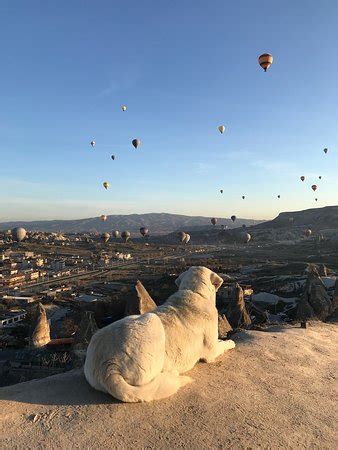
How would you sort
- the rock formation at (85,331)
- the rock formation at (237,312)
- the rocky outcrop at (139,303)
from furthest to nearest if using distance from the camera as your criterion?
the rock formation at (237,312) < the rock formation at (85,331) < the rocky outcrop at (139,303)

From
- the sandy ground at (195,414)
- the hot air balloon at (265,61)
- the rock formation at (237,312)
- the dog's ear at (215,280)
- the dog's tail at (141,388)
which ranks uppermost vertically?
the hot air balloon at (265,61)

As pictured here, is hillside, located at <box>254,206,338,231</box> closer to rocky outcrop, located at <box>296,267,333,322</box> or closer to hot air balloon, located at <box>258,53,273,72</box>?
hot air balloon, located at <box>258,53,273,72</box>

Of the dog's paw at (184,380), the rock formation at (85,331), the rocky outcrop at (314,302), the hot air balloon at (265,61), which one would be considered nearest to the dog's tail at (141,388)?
the dog's paw at (184,380)

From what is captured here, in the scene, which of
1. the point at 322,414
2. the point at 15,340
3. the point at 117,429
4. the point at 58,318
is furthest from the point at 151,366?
the point at 58,318

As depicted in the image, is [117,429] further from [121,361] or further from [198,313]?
[198,313]

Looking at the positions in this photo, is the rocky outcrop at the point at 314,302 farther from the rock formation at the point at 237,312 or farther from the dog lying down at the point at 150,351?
the dog lying down at the point at 150,351

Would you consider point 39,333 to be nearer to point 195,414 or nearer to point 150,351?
point 150,351

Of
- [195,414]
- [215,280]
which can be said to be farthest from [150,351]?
[215,280]
